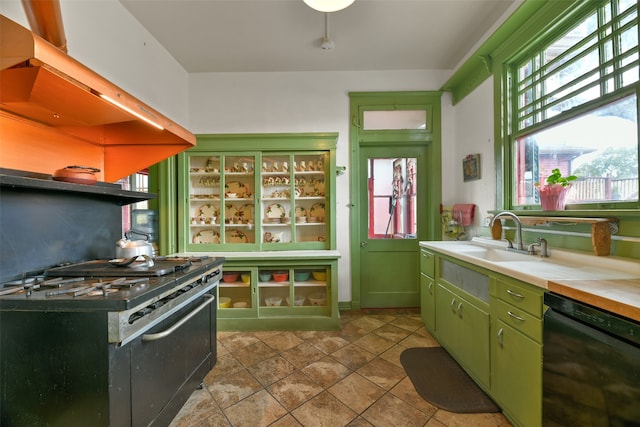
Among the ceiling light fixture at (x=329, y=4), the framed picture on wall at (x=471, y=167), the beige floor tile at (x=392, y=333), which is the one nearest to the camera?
the ceiling light fixture at (x=329, y=4)

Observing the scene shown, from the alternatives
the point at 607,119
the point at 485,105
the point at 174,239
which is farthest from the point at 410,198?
the point at 174,239

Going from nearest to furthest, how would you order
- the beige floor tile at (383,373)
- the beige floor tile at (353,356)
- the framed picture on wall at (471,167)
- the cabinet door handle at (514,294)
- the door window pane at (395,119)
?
the cabinet door handle at (514,294) < the beige floor tile at (383,373) < the beige floor tile at (353,356) < the framed picture on wall at (471,167) < the door window pane at (395,119)

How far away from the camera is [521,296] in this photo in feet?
4.41

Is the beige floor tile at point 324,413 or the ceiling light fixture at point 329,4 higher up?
the ceiling light fixture at point 329,4

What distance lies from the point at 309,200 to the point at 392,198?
3.68 feet

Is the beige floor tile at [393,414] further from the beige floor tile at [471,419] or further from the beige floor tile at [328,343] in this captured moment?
the beige floor tile at [328,343]

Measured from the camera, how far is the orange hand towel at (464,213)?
9.00 feet

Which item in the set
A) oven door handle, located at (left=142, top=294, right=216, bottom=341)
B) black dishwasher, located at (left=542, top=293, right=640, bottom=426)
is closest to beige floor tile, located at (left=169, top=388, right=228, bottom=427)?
oven door handle, located at (left=142, top=294, right=216, bottom=341)

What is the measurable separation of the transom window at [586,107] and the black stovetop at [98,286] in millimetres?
2653

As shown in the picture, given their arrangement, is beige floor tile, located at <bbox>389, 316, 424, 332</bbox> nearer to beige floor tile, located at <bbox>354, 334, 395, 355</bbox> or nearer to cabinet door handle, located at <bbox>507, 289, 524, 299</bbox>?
beige floor tile, located at <bbox>354, 334, 395, 355</bbox>

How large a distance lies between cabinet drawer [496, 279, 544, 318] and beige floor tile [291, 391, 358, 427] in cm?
120

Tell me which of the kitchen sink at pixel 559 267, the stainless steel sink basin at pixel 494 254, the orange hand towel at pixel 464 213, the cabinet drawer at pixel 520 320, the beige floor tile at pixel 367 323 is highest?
the orange hand towel at pixel 464 213

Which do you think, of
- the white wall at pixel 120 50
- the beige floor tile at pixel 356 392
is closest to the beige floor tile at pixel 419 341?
the beige floor tile at pixel 356 392

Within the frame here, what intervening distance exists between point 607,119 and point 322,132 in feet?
7.83
